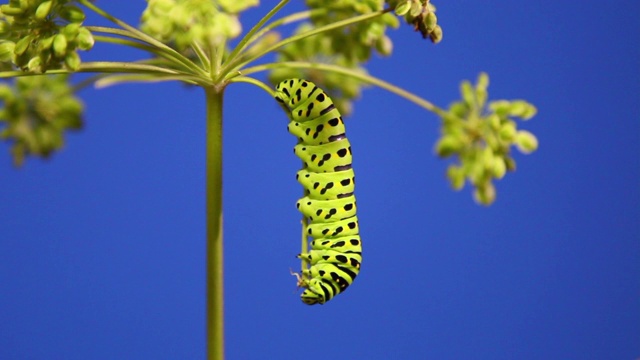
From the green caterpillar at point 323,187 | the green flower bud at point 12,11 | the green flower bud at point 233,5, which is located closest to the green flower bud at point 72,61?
the green flower bud at point 12,11

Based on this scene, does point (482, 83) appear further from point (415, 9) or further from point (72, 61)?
point (72, 61)

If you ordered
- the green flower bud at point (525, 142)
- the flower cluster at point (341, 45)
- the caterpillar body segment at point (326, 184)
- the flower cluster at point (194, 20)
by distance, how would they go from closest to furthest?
the flower cluster at point (194, 20), the green flower bud at point (525, 142), the caterpillar body segment at point (326, 184), the flower cluster at point (341, 45)

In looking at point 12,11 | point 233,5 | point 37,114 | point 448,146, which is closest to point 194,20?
point 233,5

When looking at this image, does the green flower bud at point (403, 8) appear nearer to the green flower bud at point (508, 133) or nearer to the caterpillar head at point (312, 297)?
the green flower bud at point (508, 133)

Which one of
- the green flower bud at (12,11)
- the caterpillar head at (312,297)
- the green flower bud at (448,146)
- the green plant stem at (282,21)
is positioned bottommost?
the caterpillar head at (312,297)

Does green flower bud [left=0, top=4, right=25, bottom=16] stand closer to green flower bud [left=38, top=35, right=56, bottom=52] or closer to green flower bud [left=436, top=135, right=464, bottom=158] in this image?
green flower bud [left=38, top=35, right=56, bottom=52]

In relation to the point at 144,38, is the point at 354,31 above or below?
above

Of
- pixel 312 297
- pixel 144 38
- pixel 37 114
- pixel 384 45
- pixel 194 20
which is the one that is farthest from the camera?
pixel 37 114

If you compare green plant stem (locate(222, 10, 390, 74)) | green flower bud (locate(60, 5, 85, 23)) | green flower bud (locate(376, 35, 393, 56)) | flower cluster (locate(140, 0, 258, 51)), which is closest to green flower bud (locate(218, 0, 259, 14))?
flower cluster (locate(140, 0, 258, 51))
